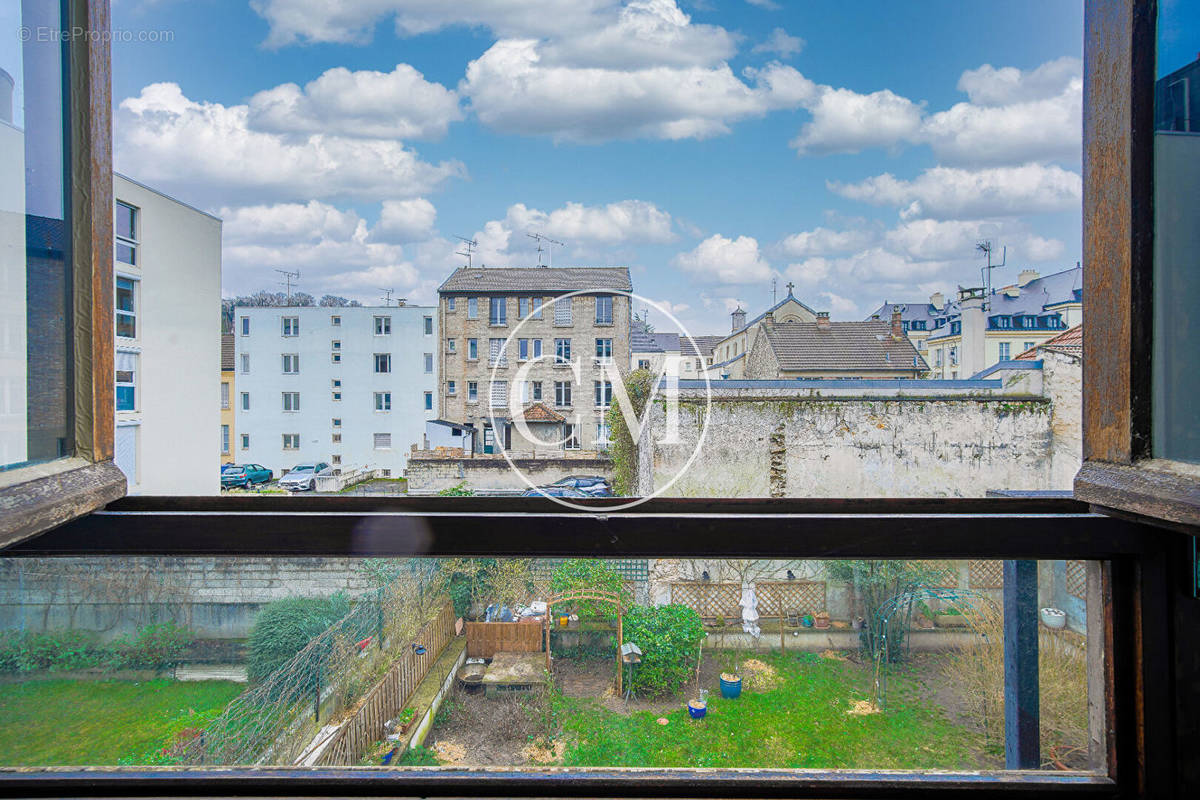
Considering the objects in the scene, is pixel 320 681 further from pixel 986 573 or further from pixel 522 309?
pixel 522 309

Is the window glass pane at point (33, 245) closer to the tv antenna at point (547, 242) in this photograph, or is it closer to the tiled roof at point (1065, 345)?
the tv antenna at point (547, 242)

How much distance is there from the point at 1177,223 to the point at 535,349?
1.91m

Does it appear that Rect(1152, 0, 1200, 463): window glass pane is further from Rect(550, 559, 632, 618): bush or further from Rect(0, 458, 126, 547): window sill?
Rect(0, 458, 126, 547): window sill

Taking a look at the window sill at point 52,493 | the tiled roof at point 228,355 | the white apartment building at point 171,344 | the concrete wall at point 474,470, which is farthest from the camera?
the tiled roof at point 228,355

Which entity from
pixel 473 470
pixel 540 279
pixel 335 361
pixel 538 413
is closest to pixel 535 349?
pixel 538 413

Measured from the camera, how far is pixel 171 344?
3629mm

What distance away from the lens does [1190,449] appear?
2.42 ft

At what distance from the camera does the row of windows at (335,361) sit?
962 cm

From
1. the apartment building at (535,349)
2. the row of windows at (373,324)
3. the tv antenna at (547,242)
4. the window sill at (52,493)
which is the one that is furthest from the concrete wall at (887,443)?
the row of windows at (373,324)

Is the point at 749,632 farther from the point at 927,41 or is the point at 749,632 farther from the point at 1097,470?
the point at 927,41

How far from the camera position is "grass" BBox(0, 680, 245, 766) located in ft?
2.83

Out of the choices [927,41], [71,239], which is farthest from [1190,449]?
[927,41]

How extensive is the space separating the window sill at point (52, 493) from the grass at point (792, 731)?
728mm

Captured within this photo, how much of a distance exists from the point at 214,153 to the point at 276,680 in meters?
2.14
